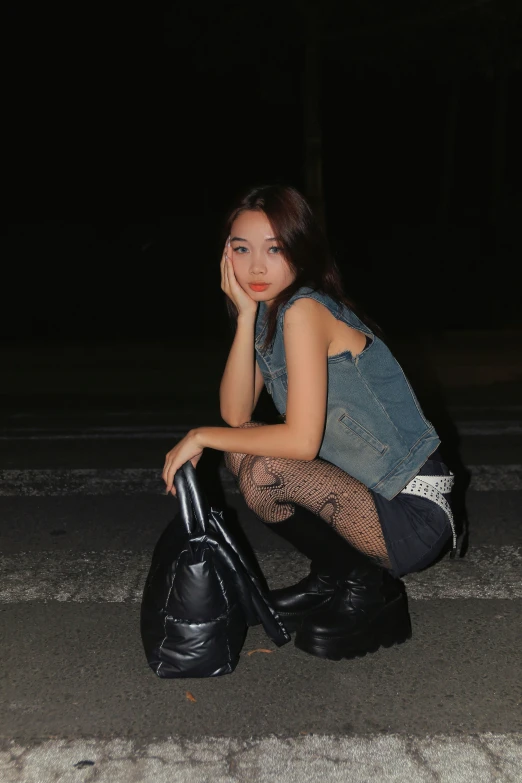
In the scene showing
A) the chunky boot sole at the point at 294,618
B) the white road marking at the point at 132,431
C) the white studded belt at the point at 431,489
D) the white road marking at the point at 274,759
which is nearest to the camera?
the white road marking at the point at 274,759

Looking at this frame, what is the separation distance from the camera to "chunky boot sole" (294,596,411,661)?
3.18m

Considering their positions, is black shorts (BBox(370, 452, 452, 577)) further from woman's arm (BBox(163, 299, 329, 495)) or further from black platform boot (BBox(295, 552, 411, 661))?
woman's arm (BBox(163, 299, 329, 495))

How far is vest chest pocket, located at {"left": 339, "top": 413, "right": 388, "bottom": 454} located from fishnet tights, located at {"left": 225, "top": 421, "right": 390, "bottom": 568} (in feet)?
0.46

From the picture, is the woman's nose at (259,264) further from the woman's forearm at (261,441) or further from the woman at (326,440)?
the woman's forearm at (261,441)

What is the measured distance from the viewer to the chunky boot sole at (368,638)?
10.4 feet

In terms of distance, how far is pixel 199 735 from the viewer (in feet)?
8.91

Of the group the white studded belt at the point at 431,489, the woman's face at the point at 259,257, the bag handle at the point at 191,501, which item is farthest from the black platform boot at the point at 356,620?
the woman's face at the point at 259,257

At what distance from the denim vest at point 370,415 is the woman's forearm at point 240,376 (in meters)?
0.07

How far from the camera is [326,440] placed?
3168mm

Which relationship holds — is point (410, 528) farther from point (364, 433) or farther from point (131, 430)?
point (131, 430)

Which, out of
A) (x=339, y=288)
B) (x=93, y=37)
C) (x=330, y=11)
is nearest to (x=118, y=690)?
(x=339, y=288)

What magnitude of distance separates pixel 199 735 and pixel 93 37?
76.4ft

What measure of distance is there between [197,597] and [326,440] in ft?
2.29

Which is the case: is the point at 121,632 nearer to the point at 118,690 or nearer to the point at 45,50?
the point at 118,690
